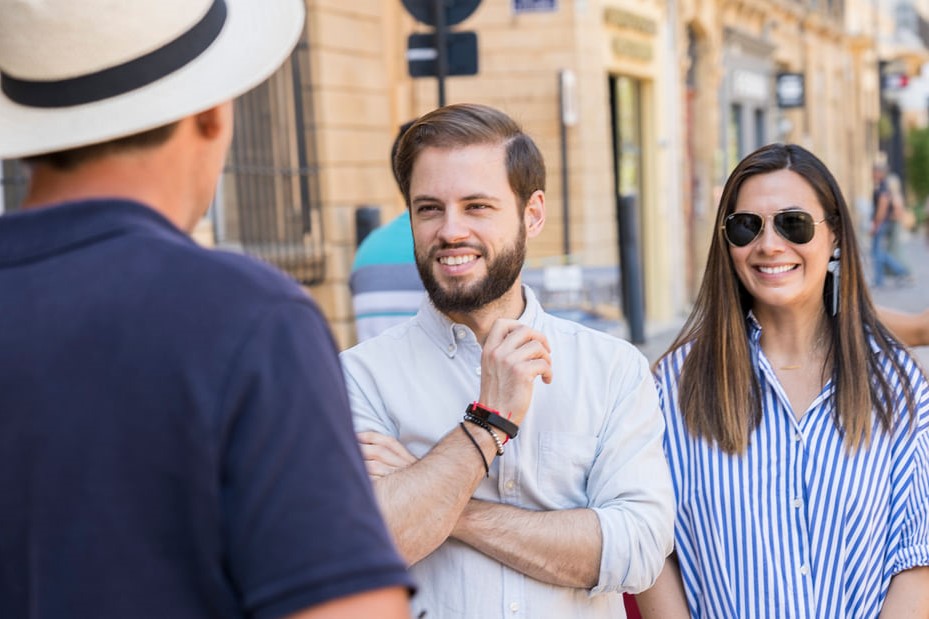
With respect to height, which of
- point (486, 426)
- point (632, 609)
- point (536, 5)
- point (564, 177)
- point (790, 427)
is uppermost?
point (536, 5)

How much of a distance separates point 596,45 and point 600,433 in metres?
14.2

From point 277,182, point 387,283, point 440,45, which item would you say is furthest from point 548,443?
point 277,182

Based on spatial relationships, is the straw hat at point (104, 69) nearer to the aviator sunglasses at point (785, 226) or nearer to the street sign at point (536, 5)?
the aviator sunglasses at point (785, 226)

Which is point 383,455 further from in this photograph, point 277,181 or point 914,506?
point 277,181

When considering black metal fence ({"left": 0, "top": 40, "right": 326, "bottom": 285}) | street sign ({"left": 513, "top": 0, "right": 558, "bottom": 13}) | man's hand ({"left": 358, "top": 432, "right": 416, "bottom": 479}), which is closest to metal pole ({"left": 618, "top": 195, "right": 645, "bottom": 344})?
street sign ({"left": 513, "top": 0, "right": 558, "bottom": 13})

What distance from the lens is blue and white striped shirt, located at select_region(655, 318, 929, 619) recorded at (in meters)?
2.85

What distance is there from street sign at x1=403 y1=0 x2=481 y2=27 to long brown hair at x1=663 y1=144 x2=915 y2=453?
4.69 m

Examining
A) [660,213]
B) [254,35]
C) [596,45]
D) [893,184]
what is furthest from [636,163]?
[254,35]

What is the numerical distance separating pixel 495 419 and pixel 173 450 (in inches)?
46.3

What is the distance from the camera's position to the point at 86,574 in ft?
4.22

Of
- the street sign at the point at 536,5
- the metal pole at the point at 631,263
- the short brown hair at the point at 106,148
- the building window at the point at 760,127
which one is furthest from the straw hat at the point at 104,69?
the building window at the point at 760,127

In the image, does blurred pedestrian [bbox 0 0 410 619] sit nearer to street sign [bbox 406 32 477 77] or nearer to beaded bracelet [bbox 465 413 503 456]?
beaded bracelet [bbox 465 413 503 456]

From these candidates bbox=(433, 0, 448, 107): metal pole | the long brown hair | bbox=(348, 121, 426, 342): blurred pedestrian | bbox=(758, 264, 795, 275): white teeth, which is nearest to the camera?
the long brown hair

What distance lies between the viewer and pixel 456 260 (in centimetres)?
263
